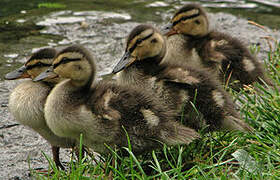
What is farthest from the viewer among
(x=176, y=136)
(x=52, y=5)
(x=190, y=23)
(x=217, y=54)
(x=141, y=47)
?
(x=52, y=5)

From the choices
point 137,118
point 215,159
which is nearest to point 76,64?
point 137,118

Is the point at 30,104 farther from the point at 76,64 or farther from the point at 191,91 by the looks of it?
the point at 191,91

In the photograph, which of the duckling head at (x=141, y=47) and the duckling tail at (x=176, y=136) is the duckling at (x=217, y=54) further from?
the duckling tail at (x=176, y=136)

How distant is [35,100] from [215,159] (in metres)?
1.20

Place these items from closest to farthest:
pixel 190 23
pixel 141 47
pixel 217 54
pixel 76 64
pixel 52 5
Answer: pixel 76 64 < pixel 141 47 < pixel 217 54 < pixel 190 23 < pixel 52 5

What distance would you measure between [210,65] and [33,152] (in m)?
1.47

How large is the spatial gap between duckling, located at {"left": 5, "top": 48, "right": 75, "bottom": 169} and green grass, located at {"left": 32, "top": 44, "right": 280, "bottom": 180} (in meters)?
0.26

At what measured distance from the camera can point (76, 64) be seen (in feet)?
10.3

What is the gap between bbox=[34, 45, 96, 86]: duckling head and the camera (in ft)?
10.3

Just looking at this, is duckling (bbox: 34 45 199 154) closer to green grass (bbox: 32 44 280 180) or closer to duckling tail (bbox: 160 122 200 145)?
duckling tail (bbox: 160 122 200 145)

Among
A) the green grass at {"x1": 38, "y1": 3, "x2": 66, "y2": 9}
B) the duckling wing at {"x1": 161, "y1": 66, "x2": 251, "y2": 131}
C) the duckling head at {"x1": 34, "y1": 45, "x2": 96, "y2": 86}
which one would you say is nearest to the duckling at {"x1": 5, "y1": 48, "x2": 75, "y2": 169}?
the duckling head at {"x1": 34, "y1": 45, "x2": 96, "y2": 86}

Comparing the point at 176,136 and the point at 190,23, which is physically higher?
the point at 190,23

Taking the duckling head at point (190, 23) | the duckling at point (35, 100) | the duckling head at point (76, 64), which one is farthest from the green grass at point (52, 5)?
the duckling head at point (76, 64)

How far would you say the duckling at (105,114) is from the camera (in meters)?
2.94
